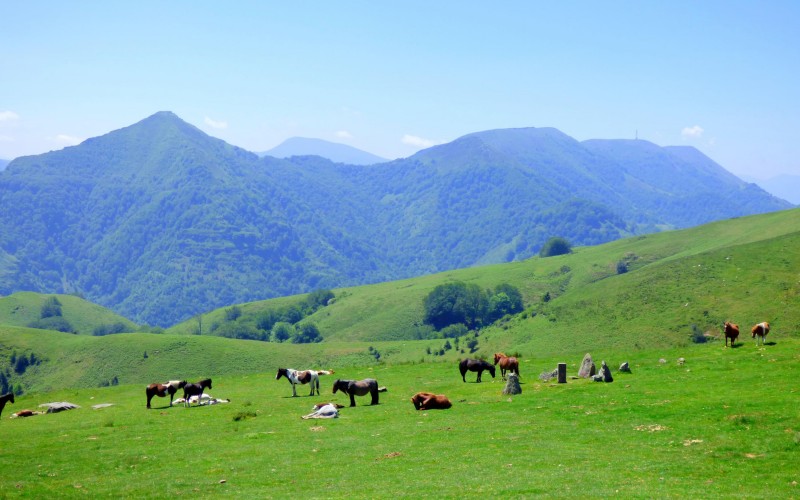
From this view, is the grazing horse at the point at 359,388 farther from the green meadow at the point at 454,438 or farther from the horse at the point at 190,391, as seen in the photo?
the horse at the point at 190,391

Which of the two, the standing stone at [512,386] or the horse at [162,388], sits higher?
the horse at [162,388]

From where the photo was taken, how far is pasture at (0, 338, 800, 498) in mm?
22141

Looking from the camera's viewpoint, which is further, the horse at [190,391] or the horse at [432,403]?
the horse at [190,391]

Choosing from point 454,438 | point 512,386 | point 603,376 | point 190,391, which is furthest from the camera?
point 190,391

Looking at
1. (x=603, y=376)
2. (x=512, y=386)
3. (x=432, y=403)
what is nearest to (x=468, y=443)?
(x=432, y=403)

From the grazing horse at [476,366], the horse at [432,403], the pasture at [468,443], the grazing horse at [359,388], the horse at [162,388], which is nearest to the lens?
the pasture at [468,443]

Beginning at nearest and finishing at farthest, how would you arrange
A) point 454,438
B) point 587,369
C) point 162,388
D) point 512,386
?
point 454,438
point 512,386
point 587,369
point 162,388

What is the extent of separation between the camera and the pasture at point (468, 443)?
2214 centimetres

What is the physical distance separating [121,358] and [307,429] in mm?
141028

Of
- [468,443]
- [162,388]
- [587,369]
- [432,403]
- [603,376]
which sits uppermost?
[162,388]

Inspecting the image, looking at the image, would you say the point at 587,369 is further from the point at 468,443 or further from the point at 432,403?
the point at 468,443

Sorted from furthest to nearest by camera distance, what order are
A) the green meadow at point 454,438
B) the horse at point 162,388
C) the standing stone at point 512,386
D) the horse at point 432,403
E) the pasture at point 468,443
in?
the horse at point 162,388 < the standing stone at point 512,386 < the horse at point 432,403 < the green meadow at point 454,438 < the pasture at point 468,443

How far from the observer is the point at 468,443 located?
1104 inches

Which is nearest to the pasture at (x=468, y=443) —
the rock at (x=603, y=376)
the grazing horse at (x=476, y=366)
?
the rock at (x=603, y=376)
